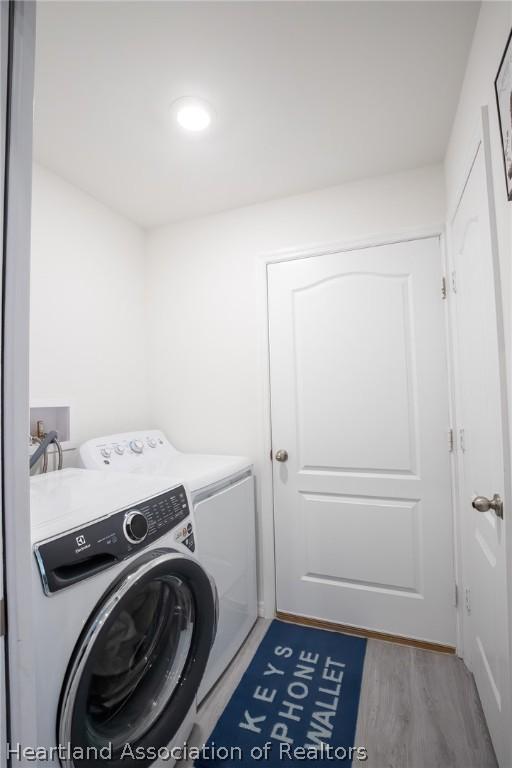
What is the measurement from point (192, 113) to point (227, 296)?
0.94 m

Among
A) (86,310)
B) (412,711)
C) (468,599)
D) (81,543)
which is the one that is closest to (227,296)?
(86,310)

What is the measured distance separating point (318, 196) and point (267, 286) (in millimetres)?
567

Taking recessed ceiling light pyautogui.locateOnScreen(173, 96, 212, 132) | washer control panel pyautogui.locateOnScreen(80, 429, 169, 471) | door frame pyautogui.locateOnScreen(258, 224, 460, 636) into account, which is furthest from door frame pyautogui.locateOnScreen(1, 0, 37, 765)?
door frame pyautogui.locateOnScreen(258, 224, 460, 636)

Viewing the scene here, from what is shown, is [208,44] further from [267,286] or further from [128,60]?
[267,286]

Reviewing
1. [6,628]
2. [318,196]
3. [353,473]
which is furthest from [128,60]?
[353,473]

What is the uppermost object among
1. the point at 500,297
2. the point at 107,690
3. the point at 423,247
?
the point at 423,247

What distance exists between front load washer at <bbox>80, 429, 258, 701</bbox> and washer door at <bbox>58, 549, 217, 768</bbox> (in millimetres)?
240

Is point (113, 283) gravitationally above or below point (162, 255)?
below

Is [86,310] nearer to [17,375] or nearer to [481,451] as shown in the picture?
[17,375]

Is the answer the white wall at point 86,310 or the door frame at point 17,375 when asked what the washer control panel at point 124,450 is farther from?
the door frame at point 17,375

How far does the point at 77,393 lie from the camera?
193cm

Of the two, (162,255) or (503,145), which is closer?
(503,145)

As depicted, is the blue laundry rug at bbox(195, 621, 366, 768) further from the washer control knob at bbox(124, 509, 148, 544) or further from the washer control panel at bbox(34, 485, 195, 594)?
the washer control knob at bbox(124, 509, 148, 544)

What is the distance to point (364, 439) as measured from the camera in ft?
6.31
